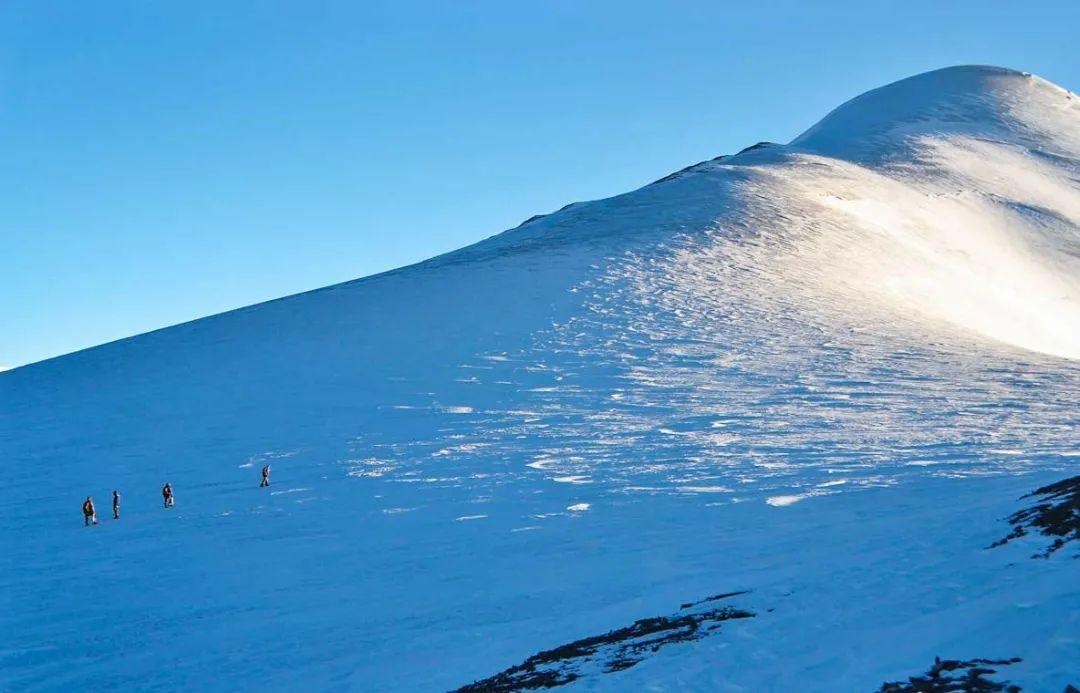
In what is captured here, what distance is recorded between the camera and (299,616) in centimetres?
1523

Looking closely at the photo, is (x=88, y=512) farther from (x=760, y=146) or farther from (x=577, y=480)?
(x=760, y=146)

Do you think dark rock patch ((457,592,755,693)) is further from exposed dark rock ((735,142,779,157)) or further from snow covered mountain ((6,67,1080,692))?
exposed dark rock ((735,142,779,157))

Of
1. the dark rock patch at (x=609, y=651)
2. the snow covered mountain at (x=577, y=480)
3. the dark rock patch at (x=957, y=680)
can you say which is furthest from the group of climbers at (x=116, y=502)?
the dark rock patch at (x=957, y=680)

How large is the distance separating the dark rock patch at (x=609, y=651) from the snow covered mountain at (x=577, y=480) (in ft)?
0.26

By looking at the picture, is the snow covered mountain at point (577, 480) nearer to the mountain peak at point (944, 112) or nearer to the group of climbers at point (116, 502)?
the group of climbers at point (116, 502)

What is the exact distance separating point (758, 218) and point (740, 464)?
32893 millimetres

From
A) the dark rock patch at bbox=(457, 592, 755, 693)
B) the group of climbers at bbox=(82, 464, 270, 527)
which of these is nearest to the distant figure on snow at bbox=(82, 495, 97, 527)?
the group of climbers at bbox=(82, 464, 270, 527)

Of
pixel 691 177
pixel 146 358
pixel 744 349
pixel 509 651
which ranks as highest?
pixel 691 177

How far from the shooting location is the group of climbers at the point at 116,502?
2075 centimetres

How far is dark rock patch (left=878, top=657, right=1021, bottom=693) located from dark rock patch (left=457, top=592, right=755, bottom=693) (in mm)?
2896

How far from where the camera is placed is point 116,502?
2130cm

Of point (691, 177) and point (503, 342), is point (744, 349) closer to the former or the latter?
point (503, 342)

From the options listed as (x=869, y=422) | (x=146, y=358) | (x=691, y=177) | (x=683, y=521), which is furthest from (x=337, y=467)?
(x=691, y=177)

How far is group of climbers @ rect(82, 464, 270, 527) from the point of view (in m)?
20.8
